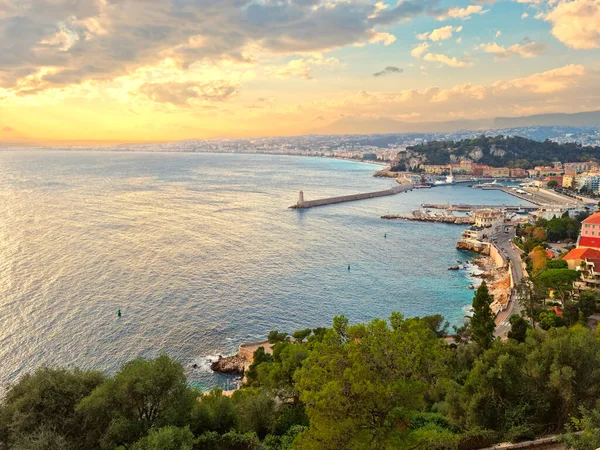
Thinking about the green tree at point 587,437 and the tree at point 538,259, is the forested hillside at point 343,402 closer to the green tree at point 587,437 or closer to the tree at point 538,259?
the green tree at point 587,437

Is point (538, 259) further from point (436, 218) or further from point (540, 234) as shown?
point (436, 218)

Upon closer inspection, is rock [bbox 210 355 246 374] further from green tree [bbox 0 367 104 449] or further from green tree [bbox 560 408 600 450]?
green tree [bbox 560 408 600 450]

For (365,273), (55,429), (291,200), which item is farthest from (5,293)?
(291,200)

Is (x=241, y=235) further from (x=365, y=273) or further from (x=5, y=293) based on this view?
(x=5, y=293)

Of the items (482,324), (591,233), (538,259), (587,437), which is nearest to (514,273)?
(538,259)

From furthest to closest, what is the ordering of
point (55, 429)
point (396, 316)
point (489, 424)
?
point (489, 424)
point (55, 429)
point (396, 316)

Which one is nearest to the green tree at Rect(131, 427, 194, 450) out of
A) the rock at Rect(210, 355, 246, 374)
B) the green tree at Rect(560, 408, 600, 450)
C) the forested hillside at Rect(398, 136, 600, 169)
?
the green tree at Rect(560, 408, 600, 450)

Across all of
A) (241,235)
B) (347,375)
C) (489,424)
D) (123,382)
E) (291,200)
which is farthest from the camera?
(291,200)
